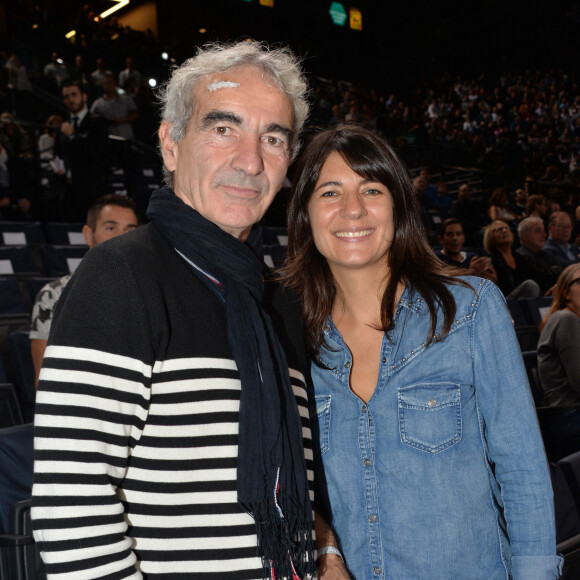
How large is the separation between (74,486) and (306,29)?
69.8 feet

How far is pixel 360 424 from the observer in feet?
4.70

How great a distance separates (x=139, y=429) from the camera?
1.01 meters

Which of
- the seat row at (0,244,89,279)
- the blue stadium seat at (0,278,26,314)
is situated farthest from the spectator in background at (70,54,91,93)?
the blue stadium seat at (0,278,26,314)

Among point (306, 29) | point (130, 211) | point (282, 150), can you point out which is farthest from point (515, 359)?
point (306, 29)

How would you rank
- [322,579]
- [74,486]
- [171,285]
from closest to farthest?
1. [74,486]
2. [171,285]
3. [322,579]

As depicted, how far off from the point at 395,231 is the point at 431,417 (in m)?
0.48

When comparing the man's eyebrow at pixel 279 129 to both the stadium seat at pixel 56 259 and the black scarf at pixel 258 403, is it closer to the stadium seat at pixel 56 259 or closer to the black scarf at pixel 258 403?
the black scarf at pixel 258 403

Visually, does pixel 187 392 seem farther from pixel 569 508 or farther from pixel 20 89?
pixel 20 89

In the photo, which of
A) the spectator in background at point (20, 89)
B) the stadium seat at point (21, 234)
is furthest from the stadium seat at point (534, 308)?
the spectator in background at point (20, 89)

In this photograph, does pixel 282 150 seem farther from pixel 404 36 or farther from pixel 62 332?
pixel 404 36

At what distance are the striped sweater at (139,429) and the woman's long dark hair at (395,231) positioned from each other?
0.53 meters

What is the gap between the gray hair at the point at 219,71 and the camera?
1.28 m

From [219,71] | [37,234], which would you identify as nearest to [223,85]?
[219,71]

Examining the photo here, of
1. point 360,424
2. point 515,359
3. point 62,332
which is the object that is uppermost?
point 62,332
